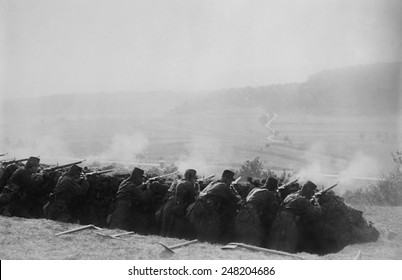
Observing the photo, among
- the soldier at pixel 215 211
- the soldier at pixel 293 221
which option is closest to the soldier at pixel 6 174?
the soldier at pixel 215 211

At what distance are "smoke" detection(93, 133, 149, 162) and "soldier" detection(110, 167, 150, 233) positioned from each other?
68.2 ft

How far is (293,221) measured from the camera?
1155 centimetres

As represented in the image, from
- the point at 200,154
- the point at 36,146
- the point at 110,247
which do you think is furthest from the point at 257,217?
the point at 36,146

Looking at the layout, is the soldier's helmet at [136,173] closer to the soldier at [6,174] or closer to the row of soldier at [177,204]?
the row of soldier at [177,204]

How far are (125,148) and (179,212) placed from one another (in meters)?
25.9

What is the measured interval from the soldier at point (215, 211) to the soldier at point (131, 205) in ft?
7.12

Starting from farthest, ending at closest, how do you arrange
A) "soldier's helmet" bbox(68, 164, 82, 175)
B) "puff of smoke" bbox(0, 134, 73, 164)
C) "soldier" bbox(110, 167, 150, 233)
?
"puff of smoke" bbox(0, 134, 73, 164) → "soldier's helmet" bbox(68, 164, 82, 175) → "soldier" bbox(110, 167, 150, 233)

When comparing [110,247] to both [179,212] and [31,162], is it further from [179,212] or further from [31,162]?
[31,162]

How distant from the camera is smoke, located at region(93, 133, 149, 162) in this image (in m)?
36.1

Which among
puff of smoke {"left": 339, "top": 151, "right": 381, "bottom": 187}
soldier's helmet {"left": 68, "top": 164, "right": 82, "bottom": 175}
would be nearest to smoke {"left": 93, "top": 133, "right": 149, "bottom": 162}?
puff of smoke {"left": 339, "top": 151, "right": 381, "bottom": 187}

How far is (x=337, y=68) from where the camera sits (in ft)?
119

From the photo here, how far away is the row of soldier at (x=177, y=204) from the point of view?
11812 mm

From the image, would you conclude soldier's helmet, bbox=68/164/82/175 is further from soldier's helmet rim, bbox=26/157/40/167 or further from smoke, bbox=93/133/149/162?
smoke, bbox=93/133/149/162
